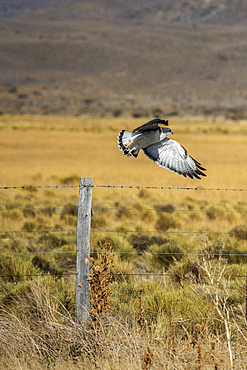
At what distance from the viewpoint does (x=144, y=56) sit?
109m

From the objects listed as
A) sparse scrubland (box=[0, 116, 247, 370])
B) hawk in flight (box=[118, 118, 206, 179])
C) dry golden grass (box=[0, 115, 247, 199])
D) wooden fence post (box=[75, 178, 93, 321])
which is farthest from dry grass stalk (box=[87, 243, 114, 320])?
dry golden grass (box=[0, 115, 247, 199])

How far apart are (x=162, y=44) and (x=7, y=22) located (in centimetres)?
5791

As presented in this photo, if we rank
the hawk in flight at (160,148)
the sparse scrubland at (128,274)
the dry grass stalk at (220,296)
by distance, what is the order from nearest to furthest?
the dry grass stalk at (220,296)
the sparse scrubland at (128,274)
the hawk in flight at (160,148)

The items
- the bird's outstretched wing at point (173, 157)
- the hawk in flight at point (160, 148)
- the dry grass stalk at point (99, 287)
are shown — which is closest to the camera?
the dry grass stalk at point (99, 287)

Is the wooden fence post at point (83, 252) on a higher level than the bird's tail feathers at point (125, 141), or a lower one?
lower

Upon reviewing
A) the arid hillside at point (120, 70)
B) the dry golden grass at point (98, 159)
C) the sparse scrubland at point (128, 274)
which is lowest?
the sparse scrubland at point (128, 274)

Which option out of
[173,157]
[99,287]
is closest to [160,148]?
[173,157]

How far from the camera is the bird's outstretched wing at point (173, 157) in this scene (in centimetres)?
520

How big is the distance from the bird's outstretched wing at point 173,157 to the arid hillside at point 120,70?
166 feet

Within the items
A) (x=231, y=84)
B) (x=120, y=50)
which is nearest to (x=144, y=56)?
(x=120, y=50)

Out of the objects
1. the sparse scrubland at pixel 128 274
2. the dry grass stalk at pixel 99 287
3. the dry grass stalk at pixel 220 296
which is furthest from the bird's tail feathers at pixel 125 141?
the dry grass stalk at pixel 99 287

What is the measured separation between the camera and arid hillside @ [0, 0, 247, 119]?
252 ft

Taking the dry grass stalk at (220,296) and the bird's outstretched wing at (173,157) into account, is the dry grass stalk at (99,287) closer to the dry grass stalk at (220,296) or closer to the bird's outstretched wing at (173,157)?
the dry grass stalk at (220,296)

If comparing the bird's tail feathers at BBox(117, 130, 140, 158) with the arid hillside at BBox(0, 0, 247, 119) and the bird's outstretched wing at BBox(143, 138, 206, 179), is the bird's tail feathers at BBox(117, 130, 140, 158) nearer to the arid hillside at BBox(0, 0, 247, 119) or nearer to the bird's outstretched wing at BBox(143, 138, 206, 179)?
the bird's outstretched wing at BBox(143, 138, 206, 179)
